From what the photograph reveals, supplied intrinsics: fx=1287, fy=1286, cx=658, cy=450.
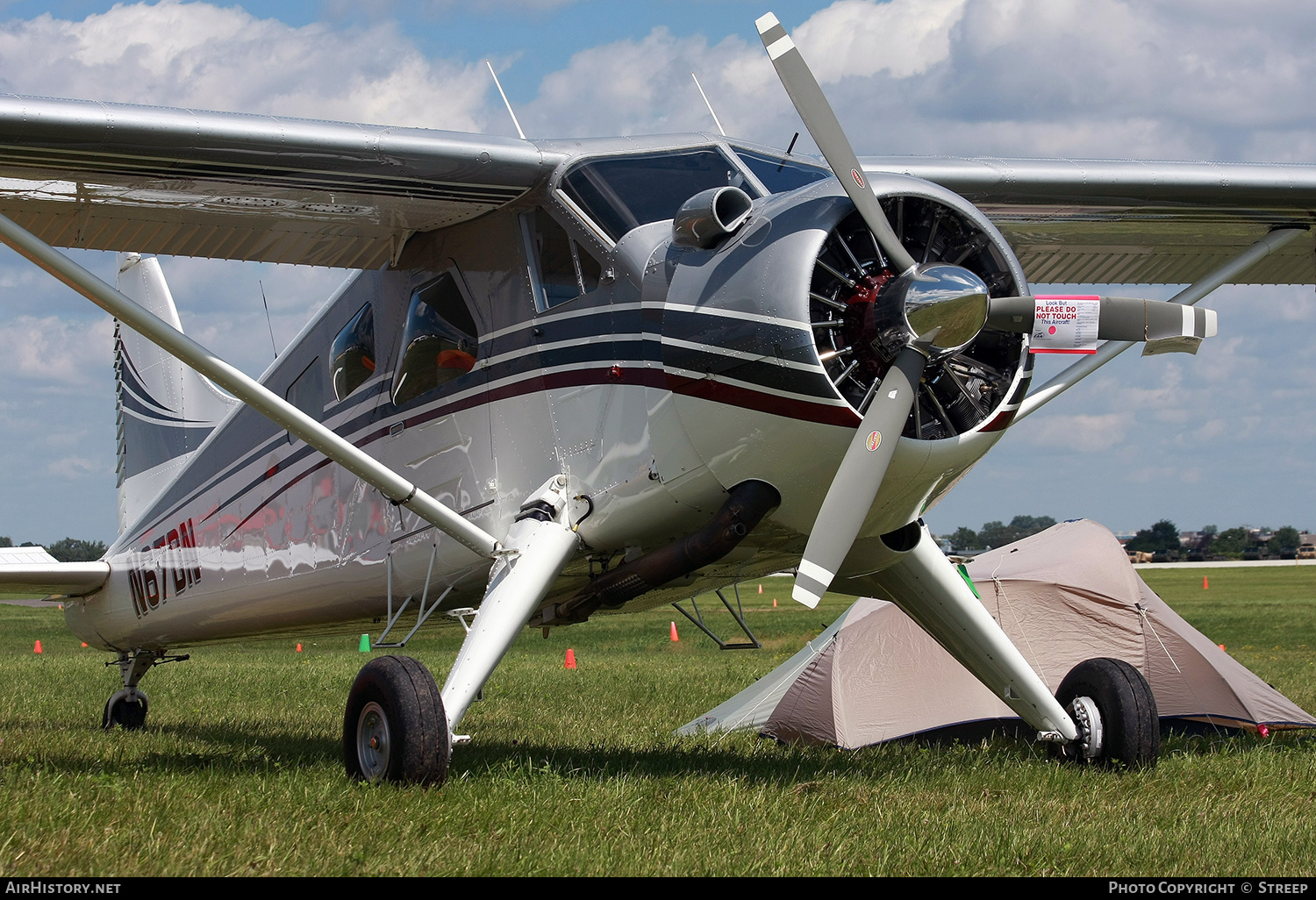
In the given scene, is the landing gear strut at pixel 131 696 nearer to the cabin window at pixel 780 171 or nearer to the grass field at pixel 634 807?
the grass field at pixel 634 807

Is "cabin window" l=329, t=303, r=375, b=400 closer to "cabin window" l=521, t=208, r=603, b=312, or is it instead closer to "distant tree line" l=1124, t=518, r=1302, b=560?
"cabin window" l=521, t=208, r=603, b=312

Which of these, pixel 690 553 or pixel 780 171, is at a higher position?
pixel 780 171

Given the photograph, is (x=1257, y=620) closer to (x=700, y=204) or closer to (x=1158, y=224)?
(x=1158, y=224)

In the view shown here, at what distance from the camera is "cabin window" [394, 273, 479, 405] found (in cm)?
802

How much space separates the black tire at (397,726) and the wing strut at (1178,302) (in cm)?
322

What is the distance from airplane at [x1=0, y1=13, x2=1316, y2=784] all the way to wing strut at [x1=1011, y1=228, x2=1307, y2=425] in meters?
0.03

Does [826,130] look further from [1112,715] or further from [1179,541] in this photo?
[1179,541]

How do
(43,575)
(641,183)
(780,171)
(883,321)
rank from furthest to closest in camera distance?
(43,575)
(780,171)
(641,183)
(883,321)

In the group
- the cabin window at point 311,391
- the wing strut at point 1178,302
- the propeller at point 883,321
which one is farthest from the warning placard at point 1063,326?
the cabin window at point 311,391

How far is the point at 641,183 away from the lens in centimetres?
718

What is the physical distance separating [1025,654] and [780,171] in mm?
4637

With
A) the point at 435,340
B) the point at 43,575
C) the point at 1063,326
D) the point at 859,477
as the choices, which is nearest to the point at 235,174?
the point at 435,340

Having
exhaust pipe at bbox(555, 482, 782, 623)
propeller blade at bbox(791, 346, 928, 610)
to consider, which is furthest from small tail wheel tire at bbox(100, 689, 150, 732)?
propeller blade at bbox(791, 346, 928, 610)
